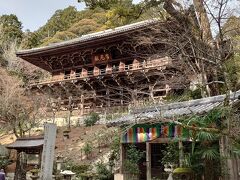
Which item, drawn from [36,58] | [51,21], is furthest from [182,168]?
[51,21]

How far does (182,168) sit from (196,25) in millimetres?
5610

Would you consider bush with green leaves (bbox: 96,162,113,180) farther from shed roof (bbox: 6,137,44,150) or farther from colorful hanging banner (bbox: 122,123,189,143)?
colorful hanging banner (bbox: 122,123,189,143)

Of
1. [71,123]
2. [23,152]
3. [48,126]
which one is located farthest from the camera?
[71,123]

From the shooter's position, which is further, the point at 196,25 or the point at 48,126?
the point at 196,25

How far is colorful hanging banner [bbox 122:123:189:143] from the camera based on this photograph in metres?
9.78

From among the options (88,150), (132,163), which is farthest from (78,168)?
(132,163)

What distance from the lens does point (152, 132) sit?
412 inches

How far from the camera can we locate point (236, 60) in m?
15.1

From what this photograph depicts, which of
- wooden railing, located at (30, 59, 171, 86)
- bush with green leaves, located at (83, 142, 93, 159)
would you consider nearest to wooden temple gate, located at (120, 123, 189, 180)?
bush with green leaves, located at (83, 142, 93, 159)

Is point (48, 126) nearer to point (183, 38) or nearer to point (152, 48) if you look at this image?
point (183, 38)

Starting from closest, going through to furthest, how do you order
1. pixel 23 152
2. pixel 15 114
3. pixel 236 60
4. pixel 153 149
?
pixel 153 149 < pixel 236 60 < pixel 23 152 < pixel 15 114

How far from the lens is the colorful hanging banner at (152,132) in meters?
9.78

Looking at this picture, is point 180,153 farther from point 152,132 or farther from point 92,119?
point 92,119

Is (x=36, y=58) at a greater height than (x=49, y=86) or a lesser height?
greater
